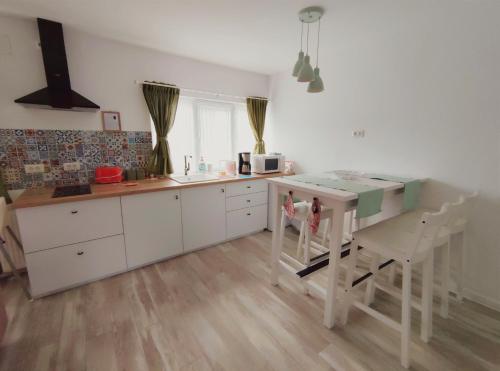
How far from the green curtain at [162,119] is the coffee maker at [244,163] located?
88 cm

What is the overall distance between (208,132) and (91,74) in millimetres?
1417

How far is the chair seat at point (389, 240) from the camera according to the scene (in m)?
1.34

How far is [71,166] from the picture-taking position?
2281 mm

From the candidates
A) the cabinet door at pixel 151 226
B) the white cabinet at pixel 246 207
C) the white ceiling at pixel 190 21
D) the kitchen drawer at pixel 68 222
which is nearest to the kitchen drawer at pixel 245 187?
the white cabinet at pixel 246 207

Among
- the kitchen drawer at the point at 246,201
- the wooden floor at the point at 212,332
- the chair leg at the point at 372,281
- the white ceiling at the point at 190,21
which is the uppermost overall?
the white ceiling at the point at 190,21

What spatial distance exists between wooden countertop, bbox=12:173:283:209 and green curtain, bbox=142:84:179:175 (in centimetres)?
19

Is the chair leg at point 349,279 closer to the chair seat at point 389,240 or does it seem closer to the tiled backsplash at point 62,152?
the chair seat at point 389,240

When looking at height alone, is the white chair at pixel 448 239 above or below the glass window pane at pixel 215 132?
below

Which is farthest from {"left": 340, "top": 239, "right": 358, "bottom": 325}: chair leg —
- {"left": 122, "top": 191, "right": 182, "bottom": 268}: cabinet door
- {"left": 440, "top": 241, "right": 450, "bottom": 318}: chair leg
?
{"left": 122, "top": 191, "right": 182, "bottom": 268}: cabinet door

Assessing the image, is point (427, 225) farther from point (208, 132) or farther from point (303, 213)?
point (208, 132)

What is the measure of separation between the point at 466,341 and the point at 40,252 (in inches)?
122

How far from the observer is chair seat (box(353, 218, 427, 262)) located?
1344 millimetres

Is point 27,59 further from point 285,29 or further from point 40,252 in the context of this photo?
point 285,29

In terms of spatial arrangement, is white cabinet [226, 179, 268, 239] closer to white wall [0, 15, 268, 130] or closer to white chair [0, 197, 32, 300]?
white wall [0, 15, 268, 130]
